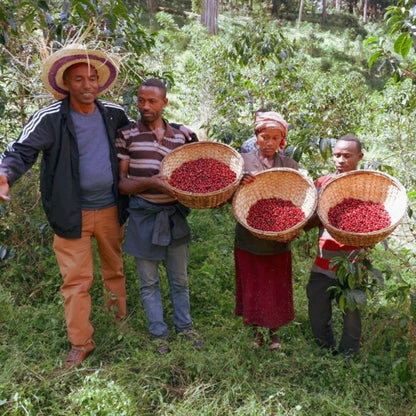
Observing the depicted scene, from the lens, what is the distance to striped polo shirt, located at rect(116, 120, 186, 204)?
8.57 ft

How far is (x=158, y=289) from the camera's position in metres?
2.82

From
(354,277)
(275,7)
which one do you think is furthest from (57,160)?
(275,7)

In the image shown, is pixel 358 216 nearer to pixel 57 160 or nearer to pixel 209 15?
pixel 57 160

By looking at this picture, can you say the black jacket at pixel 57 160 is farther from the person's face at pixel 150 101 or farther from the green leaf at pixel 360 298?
the green leaf at pixel 360 298

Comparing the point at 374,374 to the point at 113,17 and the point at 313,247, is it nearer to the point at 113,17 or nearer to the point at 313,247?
the point at 313,247

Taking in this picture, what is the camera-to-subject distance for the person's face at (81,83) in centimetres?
251

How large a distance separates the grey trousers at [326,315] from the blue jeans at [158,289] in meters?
0.78

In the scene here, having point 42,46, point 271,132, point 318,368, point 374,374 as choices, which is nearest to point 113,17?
point 42,46

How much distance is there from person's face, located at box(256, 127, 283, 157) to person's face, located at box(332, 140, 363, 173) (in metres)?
0.33

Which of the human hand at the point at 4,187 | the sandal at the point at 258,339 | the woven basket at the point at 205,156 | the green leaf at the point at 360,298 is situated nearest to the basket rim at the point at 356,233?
the green leaf at the point at 360,298

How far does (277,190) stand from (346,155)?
0.44 meters

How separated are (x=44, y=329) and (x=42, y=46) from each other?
6.60ft

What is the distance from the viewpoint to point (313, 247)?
14.9 feet

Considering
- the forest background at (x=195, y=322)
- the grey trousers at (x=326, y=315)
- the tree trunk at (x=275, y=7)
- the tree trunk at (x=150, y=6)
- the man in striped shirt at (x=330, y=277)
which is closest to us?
the forest background at (x=195, y=322)
